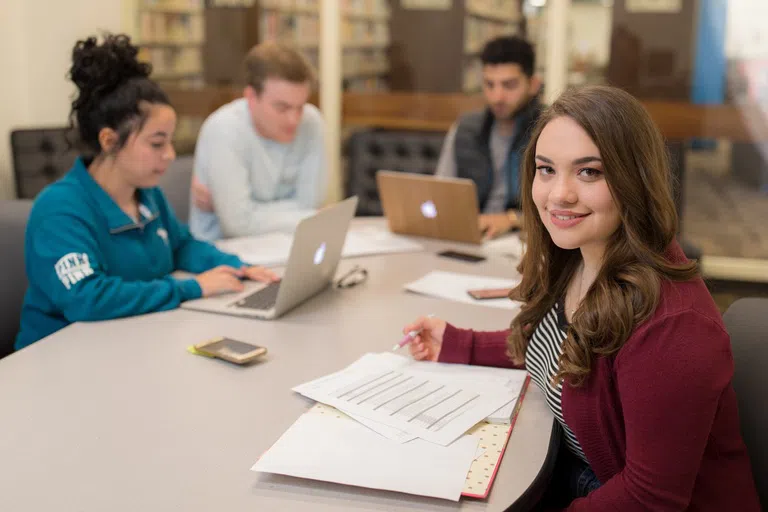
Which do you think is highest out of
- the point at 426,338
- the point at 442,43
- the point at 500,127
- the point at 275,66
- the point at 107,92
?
the point at 442,43

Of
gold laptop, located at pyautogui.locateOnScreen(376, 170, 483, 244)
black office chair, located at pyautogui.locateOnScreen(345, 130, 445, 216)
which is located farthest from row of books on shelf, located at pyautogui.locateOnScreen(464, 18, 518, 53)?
gold laptop, located at pyautogui.locateOnScreen(376, 170, 483, 244)

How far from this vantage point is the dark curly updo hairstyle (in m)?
1.92

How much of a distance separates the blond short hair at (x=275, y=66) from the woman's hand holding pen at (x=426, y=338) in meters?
1.44

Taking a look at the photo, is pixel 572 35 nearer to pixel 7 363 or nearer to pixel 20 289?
pixel 20 289

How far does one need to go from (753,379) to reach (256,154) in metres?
1.91

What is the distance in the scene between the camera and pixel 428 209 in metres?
2.52

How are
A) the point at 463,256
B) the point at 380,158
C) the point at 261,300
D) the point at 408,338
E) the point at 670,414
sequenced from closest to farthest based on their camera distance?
the point at 670,414
the point at 408,338
the point at 261,300
the point at 463,256
the point at 380,158

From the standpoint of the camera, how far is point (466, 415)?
124 cm

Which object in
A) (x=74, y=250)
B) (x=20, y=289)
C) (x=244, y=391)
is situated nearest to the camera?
(x=244, y=391)

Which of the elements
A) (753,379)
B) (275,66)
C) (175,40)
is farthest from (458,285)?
(175,40)

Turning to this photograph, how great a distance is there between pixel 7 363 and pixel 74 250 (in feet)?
1.16

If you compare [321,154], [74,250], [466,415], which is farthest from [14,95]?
[466,415]

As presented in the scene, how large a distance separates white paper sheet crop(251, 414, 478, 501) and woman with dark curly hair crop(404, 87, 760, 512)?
0.21 metres

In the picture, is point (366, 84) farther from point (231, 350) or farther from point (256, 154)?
point (231, 350)
